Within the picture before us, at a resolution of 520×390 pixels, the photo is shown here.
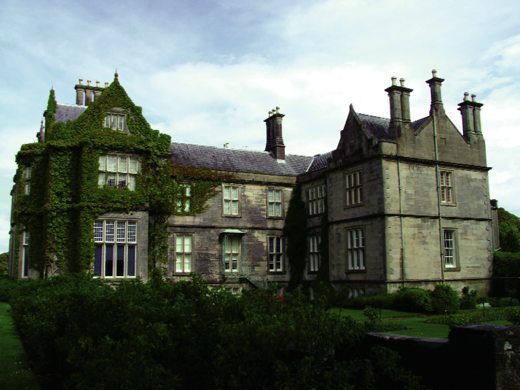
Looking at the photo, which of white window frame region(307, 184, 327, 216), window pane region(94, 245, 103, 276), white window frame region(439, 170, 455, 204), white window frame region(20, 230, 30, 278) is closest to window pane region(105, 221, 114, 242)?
window pane region(94, 245, 103, 276)

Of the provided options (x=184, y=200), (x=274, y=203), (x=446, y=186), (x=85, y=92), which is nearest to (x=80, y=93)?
(x=85, y=92)

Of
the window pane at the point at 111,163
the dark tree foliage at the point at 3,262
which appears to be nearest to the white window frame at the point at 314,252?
the window pane at the point at 111,163

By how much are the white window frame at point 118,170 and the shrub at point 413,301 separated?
47.9 ft

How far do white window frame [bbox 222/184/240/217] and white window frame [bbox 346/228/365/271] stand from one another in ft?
23.8

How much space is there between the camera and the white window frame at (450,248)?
90.8ft

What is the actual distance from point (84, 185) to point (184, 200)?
5.92 meters

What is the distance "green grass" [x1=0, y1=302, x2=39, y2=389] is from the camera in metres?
10.2

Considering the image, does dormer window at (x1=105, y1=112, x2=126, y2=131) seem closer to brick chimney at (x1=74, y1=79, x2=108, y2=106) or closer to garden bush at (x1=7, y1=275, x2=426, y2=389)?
brick chimney at (x1=74, y1=79, x2=108, y2=106)

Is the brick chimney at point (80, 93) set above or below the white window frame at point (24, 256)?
above

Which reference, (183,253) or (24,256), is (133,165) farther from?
(24,256)

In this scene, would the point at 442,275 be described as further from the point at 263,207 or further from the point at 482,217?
the point at 263,207

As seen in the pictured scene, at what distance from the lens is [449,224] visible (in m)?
28.0

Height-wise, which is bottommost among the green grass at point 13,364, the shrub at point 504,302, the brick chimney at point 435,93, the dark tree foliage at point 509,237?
the green grass at point 13,364

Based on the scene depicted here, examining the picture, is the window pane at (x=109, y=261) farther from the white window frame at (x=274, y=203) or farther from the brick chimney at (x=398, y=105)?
the brick chimney at (x=398, y=105)
